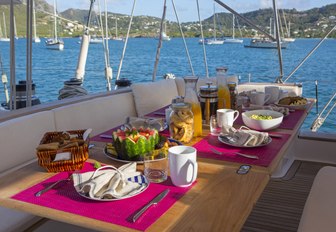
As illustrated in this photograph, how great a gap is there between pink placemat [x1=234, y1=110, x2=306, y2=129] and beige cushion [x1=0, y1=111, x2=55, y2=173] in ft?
3.39

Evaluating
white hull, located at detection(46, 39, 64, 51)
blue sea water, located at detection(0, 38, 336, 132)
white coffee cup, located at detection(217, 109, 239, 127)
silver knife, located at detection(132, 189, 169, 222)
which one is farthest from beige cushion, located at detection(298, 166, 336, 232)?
white hull, located at detection(46, 39, 64, 51)

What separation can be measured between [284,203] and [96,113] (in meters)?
1.33

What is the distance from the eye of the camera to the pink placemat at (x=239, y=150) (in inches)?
52.9

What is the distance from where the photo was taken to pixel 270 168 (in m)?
1.27

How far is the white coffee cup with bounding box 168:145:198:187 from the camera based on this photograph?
109cm

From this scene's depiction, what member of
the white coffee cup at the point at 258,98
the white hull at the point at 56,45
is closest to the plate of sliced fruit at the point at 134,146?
the white coffee cup at the point at 258,98

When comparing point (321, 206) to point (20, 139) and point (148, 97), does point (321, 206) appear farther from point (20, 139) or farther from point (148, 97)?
point (148, 97)

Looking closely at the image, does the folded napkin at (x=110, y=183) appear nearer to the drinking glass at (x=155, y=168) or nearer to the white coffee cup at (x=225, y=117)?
the drinking glass at (x=155, y=168)

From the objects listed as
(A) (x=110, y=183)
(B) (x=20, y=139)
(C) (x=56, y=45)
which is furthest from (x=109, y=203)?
(C) (x=56, y=45)

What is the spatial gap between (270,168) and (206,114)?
0.72 meters

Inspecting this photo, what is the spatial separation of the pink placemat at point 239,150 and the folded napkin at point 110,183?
13.3 inches

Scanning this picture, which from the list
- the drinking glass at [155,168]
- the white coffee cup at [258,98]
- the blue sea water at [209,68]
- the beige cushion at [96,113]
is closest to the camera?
the drinking glass at [155,168]

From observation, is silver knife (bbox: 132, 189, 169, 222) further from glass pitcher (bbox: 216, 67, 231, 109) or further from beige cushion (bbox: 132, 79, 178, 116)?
beige cushion (bbox: 132, 79, 178, 116)

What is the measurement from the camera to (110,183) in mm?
1095
